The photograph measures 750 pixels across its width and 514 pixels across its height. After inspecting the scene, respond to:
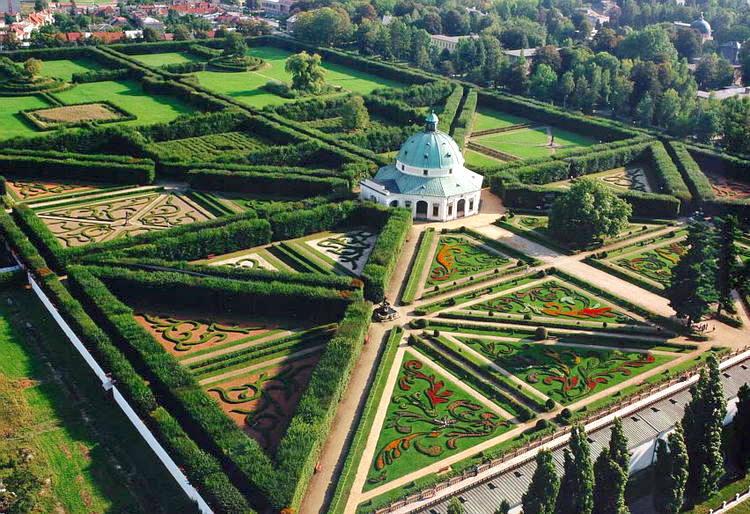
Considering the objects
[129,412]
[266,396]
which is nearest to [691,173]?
[266,396]

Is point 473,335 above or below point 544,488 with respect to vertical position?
below

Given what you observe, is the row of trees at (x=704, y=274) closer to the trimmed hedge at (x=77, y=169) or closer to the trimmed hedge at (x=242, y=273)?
the trimmed hedge at (x=242, y=273)

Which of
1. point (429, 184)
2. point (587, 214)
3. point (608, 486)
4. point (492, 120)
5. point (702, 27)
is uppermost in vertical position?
point (702, 27)

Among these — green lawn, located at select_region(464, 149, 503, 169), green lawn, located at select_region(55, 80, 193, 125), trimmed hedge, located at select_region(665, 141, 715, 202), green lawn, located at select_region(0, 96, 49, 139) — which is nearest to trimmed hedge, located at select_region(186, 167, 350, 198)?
green lawn, located at select_region(464, 149, 503, 169)

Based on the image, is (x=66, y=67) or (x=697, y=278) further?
(x=66, y=67)

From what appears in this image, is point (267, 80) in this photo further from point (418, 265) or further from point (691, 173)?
point (418, 265)

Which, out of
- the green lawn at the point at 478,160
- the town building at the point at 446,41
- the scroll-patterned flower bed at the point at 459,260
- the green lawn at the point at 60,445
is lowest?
the green lawn at the point at 60,445

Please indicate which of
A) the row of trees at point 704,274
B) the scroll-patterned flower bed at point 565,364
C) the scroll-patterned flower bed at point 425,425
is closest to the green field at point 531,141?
the row of trees at point 704,274
